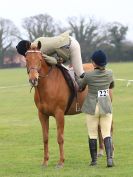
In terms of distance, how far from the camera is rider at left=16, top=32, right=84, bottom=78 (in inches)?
318

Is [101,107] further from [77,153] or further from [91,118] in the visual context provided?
[77,153]

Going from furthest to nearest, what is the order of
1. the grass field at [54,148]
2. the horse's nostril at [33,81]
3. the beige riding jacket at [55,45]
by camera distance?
the beige riding jacket at [55,45] → the grass field at [54,148] → the horse's nostril at [33,81]

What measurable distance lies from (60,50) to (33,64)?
0.88 m

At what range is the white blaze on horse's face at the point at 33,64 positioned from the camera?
→ 7455 millimetres

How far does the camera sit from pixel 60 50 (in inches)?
327

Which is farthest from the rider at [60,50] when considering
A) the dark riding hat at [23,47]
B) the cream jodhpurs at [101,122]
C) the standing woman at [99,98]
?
the cream jodhpurs at [101,122]

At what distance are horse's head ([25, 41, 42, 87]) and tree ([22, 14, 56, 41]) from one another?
322 feet

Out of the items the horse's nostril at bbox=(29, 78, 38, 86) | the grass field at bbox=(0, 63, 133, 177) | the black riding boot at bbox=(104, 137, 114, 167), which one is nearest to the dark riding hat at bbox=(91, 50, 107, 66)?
the horse's nostril at bbox=(29, 78, 38, 86)

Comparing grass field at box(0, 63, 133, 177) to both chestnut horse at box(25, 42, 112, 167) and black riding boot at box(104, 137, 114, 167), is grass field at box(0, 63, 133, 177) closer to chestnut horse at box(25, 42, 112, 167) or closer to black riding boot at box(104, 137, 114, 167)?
black riding boot at box(104, 137, 114, 167)

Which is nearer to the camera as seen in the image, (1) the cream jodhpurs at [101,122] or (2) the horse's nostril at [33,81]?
(2) the horse's nostril at [33,81]

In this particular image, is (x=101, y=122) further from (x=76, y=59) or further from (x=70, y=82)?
(x=76, y=59)

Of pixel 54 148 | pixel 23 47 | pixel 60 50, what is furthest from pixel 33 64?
pixel 54 148

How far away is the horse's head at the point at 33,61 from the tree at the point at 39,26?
3862 inches

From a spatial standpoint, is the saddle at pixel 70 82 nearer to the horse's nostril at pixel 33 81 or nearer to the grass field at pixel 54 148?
the horse's nostril at pixel 33 81
